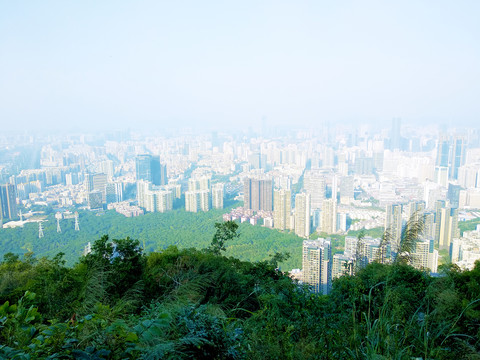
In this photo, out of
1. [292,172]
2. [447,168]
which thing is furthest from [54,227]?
[447,168]

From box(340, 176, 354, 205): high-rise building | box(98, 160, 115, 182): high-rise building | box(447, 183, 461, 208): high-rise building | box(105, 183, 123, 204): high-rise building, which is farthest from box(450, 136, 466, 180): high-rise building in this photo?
box(98, 160, 115, 182): high-rise building

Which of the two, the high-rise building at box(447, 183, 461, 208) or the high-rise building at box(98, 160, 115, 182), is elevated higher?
the high-rise building at box(98, 160, 115, 182)

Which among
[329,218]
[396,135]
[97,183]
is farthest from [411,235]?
[396,135]

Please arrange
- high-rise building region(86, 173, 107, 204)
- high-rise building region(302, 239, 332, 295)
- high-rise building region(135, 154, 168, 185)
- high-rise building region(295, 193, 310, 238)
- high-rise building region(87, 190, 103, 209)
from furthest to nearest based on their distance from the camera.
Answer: high-rise building region(135, 154, 168, 185) → high-rise building region(86, 173, 107, 204) → high-rise building region(87, 190, 103, 209) → high-rise building region(295, 193, 310, 238) → high-rise building region(302, 239, 332, 295)

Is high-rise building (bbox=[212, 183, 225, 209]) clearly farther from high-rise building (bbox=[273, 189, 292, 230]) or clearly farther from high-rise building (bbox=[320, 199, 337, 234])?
high-rise building (bbox=[320, 199, 337, 234])

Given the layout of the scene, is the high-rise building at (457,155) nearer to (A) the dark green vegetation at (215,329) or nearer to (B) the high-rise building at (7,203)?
(A) the dark green vegetation at (215,329)

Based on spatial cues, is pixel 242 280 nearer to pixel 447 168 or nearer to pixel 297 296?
pixel 297 296
